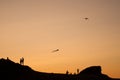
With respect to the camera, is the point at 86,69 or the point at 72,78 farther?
the point at 86,69

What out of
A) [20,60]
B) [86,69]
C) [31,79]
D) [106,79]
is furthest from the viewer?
[86,69]

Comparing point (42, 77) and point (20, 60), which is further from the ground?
point (20, 60)

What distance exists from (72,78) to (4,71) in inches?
862

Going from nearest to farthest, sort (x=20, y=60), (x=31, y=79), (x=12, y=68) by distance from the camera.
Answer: (x=31, y=79) < (x=12, y=68) < (x=20, y=60)

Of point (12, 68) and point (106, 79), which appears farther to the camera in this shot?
point (106, 79)

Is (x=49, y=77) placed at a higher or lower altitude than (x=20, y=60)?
lower

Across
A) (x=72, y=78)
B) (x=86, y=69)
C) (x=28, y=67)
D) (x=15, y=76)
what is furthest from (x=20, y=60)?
(x=86, y=69)

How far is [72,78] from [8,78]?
2069 centimetres

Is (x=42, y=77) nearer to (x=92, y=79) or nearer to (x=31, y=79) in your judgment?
(x=31, y=79)

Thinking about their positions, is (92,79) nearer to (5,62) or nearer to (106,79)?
(106,79)

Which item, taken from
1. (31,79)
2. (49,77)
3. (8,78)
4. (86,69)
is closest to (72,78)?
(49,77)

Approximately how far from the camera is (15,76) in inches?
3076

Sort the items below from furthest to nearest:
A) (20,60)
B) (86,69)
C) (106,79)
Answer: (86,69) < (106,79) < (20,60)

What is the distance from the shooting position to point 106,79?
3932 inches
